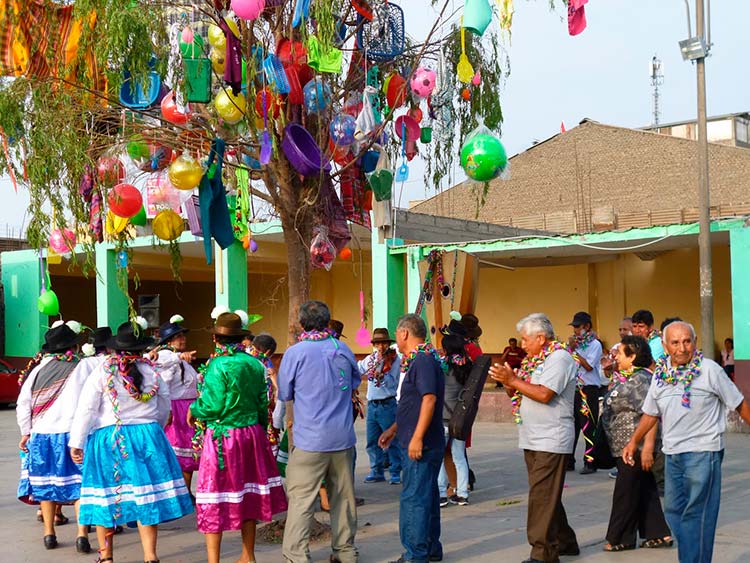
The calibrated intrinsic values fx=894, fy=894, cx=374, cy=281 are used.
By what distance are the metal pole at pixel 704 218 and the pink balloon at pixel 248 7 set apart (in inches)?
327

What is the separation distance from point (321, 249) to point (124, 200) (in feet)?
5.50

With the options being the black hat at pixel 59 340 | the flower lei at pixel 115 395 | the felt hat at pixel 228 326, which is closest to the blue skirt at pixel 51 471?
the black hat at pixel 59 340

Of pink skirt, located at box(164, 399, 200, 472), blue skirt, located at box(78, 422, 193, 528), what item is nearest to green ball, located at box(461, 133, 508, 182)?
blue skirt, located at box(78, 422, 193, 528)

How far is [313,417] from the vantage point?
599cm

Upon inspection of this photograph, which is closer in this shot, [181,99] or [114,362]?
[114,362]

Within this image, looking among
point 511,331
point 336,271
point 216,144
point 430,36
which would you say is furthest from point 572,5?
point 336,271

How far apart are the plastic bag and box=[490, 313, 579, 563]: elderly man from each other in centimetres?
214

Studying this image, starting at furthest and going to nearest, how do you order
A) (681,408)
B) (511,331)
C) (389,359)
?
(511,331)
(389,359)
(681,408)

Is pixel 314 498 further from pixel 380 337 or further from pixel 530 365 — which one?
pixel 380 337

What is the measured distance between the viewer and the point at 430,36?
787 centimetres

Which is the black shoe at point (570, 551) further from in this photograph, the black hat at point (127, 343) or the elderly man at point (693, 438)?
the black hat at point (127, 343)

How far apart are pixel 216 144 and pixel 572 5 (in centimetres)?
306

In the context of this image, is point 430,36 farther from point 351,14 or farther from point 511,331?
point 511,331

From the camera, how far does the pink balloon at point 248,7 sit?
6.55m
